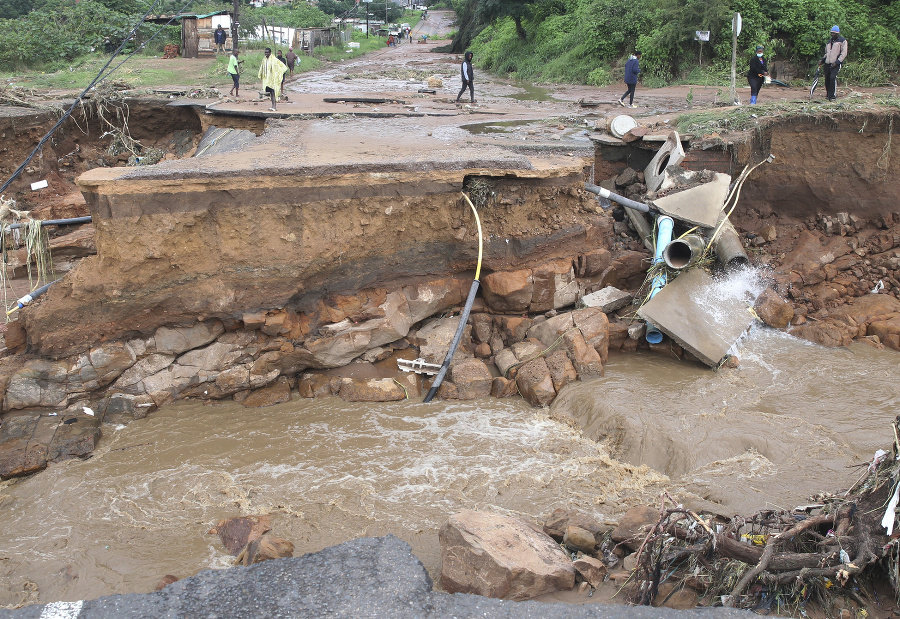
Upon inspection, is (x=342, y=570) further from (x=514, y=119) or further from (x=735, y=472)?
(x=514, y=119)

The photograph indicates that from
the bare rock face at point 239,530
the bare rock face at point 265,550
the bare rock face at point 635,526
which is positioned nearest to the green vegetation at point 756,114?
the bare rock face at point 635,526

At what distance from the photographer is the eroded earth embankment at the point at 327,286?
6.65 meters

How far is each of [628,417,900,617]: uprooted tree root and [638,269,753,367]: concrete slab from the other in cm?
369

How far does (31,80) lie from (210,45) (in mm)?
6804

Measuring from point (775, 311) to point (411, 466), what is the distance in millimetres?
5332

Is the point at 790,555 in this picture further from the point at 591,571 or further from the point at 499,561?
the point at 499,561

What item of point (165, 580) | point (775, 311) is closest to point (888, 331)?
point (775, 311)

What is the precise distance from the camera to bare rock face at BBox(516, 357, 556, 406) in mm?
7203

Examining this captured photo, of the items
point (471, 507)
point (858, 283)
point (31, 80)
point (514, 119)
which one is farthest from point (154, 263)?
point (31, 80)

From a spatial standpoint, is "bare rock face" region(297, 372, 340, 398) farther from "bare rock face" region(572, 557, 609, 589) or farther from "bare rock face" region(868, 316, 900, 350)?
"bare rock face" region(868, 316, 900, 350)

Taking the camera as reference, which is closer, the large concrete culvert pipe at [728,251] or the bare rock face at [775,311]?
the bare rock face at [775,311]

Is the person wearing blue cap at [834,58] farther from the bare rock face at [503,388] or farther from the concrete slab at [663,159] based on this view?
the bare rock face at [503,388]

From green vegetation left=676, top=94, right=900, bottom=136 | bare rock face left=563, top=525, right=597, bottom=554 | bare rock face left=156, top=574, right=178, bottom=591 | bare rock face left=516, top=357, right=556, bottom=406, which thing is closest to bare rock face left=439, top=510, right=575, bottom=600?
bare rock face left=563, top=525, right=597, bottom=554

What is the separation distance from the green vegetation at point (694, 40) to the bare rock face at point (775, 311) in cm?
857
